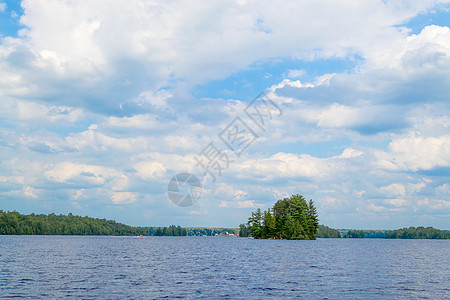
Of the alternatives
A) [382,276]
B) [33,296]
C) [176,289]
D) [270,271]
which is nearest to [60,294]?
[33,296]

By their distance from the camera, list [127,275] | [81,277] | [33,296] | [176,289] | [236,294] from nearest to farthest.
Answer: [33,296] → [236,294] → [176,289] → [81,277] → [127,275]

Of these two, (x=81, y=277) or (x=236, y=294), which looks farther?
(x=81, y=277)

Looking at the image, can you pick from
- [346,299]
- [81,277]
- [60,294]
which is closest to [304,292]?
[346,299]

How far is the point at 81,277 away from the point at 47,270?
11186 mm

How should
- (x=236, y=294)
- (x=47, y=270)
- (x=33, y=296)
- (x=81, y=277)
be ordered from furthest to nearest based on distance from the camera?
(x=47, y=270) < (x=81, y=277) < (x=236, y=294) < (x=33, y=296)

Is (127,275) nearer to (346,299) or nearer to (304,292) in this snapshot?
(304,292)

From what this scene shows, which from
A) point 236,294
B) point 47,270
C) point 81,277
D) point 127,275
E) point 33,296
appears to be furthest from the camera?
point 47,270

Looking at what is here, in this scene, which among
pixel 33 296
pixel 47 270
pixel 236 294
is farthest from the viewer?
pixel 47 270

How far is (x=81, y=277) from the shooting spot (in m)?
53.6

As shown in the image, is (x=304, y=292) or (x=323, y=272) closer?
(x=304, y=292)

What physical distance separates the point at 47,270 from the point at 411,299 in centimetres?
5150

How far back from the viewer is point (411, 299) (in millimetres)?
40250

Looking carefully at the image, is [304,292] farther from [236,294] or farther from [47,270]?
[47,270]

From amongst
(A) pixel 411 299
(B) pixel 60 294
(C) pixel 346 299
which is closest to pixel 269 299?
(C) pixel 346 299
